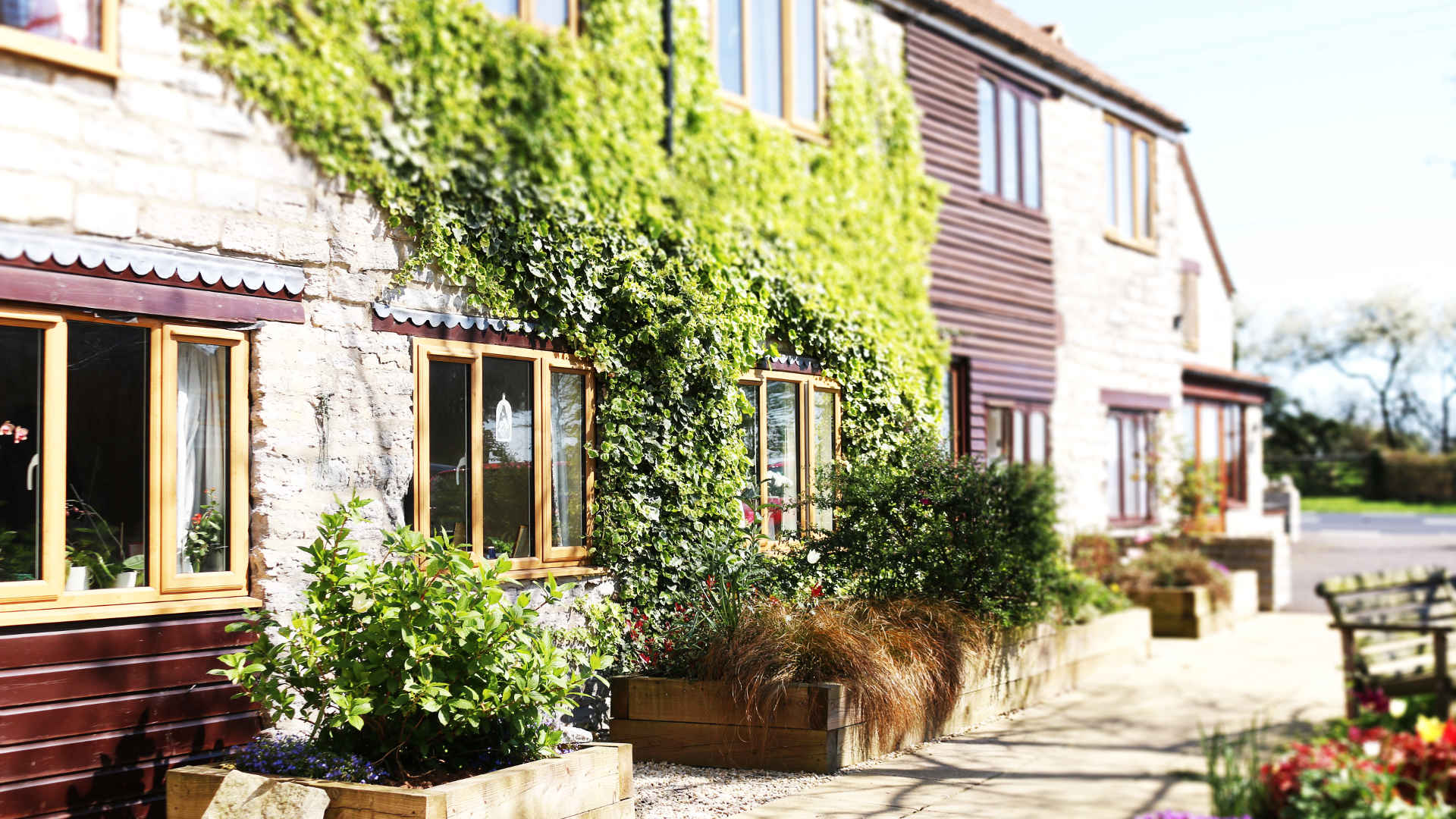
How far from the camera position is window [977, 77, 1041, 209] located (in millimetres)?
14234

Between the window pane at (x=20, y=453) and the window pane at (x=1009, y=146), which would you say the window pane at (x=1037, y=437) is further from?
the window pane at (x=20, y=453)

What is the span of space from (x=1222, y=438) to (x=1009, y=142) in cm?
857

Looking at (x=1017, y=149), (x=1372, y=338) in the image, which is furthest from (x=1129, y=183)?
(x=1372, y=338)

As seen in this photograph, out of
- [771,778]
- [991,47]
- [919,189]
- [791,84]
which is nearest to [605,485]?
[771,778]

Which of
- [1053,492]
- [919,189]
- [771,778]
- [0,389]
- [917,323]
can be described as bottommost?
[771,778]

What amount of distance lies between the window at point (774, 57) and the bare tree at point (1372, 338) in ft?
143

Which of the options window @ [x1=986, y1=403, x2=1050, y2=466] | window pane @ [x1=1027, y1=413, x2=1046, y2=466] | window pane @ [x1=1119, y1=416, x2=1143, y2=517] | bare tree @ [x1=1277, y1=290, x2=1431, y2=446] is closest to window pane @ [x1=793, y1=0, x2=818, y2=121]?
window @ [x1=986, y1=403, x2=1050, y2=466]

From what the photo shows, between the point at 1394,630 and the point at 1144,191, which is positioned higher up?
the point at 1144,191

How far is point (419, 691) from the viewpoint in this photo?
5527mm

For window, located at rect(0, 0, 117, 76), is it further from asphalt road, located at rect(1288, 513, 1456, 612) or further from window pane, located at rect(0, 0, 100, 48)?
asphalt road, located at rect(1288, 513, 1456, 612)

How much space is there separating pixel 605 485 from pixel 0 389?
375cm

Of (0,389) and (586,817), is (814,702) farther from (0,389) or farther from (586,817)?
(0,389)

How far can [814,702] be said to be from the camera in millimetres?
7363

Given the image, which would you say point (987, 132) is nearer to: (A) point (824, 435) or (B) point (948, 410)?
(B) point (948, 410)
